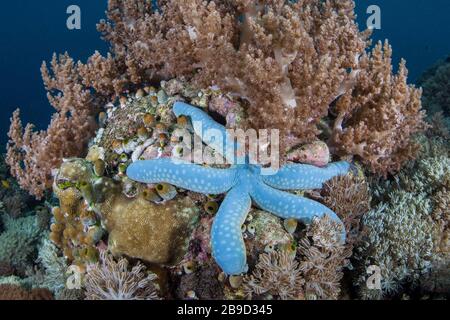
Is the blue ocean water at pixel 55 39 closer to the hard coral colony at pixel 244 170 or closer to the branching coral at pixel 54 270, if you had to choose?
the branching coral at pixel 54 270

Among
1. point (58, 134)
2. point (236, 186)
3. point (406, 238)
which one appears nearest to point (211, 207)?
point (236, 186)

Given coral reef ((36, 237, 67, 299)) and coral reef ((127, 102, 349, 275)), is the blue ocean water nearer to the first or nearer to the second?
coral reef ((36, 237, 67, 299))

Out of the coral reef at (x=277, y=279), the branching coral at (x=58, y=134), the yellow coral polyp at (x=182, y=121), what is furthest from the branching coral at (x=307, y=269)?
the branching coral at (x=58, y=134)

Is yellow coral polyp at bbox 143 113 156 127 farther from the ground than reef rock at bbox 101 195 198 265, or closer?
farther from the ground

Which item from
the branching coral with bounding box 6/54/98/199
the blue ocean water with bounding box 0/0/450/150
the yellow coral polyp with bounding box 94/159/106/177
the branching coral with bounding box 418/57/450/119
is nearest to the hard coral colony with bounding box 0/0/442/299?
the yellow coral polyp with bounding box 94/159/106/177

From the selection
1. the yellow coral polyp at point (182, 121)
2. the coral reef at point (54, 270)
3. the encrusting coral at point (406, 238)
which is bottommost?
the coral reef at point (54, 270)

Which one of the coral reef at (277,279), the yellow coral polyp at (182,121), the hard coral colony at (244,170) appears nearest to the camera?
the coral reef at (277,279)

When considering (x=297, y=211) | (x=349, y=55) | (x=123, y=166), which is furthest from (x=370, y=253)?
(x=123, y=166)

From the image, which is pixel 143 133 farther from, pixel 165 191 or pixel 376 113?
pixel 376 113
